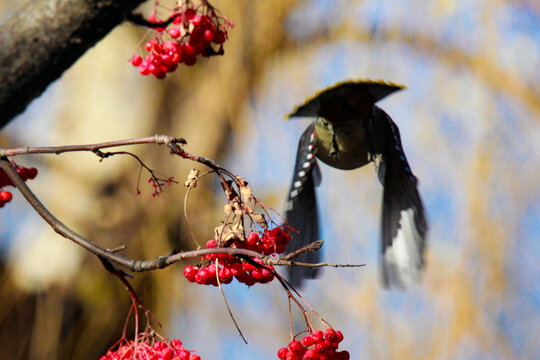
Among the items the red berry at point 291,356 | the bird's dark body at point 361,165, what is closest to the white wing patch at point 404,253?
the bird's dark body at point 361,165

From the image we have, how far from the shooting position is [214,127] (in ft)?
15.5

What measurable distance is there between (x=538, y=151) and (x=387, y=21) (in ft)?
4.15

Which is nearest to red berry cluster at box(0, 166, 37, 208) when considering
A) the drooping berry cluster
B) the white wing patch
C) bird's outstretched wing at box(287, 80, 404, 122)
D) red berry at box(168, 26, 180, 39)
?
the drooping berry cluster

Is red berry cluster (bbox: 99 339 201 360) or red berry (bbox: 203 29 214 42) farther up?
red berry (bbox: 203 29 214 42)

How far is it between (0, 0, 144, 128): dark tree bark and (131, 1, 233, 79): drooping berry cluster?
12.6 inches

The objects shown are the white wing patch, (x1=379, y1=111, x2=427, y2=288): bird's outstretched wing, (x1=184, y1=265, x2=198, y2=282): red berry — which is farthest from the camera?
the white wing patch

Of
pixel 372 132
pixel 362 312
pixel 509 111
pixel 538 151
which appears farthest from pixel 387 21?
pixel 372 132

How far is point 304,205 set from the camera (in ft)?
9.49

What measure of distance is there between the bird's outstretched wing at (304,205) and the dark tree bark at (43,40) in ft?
5.05

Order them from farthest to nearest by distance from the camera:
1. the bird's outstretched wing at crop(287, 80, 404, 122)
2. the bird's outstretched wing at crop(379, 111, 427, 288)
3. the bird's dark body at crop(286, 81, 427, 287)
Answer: the bird's outstretched wing at crop(379, 111, 427, 288) → the bird's dark body at crop(286, 81, 427, 287) → the bird's outstretched wing at crop(287, 80, 404, 122)

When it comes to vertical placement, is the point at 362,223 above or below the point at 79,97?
below

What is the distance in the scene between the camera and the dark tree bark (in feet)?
3.62

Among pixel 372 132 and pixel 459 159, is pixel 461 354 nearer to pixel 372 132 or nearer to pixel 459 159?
pixel 459 159

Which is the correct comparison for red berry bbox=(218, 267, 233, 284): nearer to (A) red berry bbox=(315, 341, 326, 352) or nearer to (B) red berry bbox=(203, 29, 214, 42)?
(A) red berry bbox=(315, 341, 326, 352)
